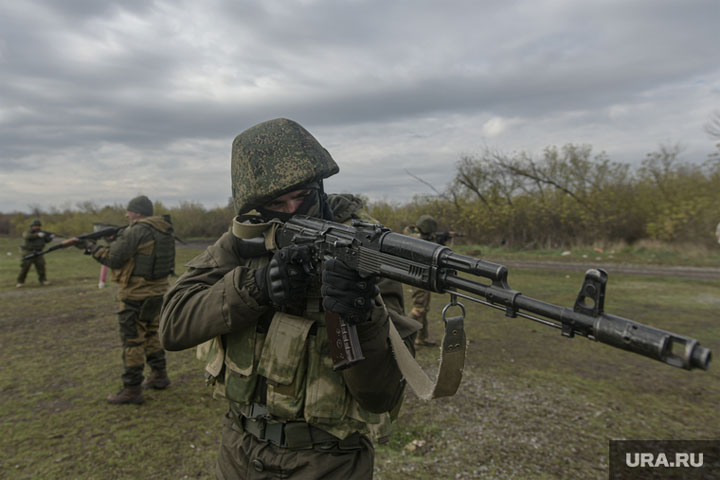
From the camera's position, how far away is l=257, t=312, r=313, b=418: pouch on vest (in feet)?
6.92

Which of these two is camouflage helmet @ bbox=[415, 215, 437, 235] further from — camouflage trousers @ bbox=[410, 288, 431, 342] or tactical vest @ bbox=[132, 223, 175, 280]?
tactical vest @ bbox=[132, 223, 175, 280]

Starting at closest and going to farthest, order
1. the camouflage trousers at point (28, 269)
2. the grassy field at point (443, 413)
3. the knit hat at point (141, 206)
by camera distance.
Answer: the grassy field at point (443, 413), the knit hat at point (141, 206), the camouflage trousers at point (28, 269)

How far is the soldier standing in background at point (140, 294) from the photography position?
5.50m

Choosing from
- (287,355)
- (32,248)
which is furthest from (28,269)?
(287,355)

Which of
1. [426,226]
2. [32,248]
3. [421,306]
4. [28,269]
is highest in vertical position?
[426,226]

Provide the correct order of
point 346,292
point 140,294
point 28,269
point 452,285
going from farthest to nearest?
point 28,269 → point 140,294 → point 346,292 → point 452,285

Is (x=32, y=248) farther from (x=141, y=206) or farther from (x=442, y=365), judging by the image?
(x=442, y=365)

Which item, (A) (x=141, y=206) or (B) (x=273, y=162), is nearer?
(B) (x=273, y=162)

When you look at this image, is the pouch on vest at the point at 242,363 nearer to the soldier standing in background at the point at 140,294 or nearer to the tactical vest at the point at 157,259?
the soldier standing in background at the point at 140,294

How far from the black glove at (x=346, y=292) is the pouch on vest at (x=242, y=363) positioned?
58 centimetres

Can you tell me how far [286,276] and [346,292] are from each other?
34 centimetres

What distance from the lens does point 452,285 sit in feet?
5.75

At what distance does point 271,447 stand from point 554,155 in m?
28.1

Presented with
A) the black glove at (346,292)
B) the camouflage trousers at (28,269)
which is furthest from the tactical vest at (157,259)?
the camouflage trousers at (28,269)
